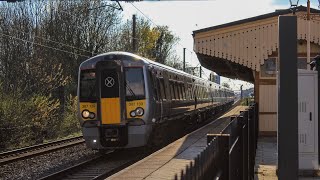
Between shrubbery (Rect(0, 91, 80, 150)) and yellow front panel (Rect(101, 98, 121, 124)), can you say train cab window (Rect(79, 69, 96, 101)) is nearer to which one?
yellow front panel (Rect(101, 98, 121, 124))

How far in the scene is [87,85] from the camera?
14219mm

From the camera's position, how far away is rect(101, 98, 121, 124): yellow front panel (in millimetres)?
13594

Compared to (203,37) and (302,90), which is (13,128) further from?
(302,90)

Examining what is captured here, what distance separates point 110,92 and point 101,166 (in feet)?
7.04

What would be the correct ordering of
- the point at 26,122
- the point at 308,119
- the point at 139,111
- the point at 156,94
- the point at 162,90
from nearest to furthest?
the point at 308,119
the point at 139,111
the point at 156,94
the point at 162,90
the point at 26,122

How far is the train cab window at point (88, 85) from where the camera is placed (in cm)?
1406

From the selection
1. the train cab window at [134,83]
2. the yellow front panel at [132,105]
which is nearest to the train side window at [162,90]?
the train cab window at [134,83]

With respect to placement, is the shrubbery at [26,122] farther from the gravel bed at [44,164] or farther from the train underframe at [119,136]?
the train underframe at [119,136]

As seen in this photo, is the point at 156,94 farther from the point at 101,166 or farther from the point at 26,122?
the point at 26,122

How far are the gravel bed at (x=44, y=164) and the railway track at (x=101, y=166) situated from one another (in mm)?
611

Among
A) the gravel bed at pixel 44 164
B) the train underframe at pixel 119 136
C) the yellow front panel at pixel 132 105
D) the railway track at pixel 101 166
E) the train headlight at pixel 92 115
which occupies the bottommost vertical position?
the gravel bed at pixel 44 164

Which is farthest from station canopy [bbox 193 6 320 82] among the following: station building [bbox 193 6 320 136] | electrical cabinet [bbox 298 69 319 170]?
electrical cabinet [bbox 298 69 319 170]

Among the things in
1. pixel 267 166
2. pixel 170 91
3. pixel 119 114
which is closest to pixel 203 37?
pixel 170 91

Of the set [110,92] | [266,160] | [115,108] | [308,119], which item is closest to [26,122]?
[110,92]
